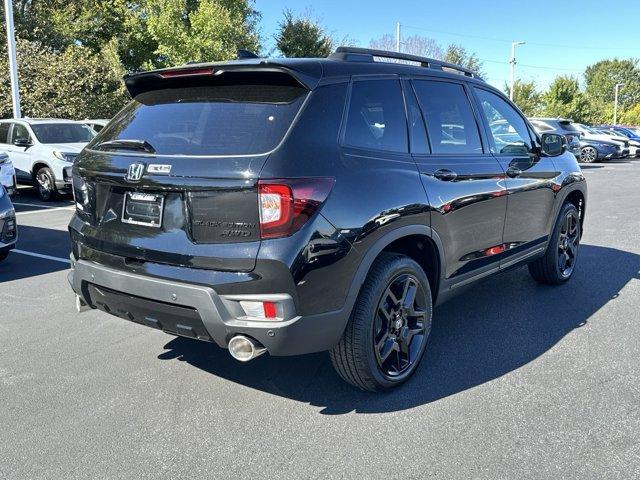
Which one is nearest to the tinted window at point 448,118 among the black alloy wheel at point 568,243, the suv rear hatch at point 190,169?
the suv rear hatch at point 190,169

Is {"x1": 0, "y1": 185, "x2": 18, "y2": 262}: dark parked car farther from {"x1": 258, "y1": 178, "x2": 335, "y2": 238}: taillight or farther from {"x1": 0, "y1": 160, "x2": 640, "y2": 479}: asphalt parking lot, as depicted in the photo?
{"x1": 258, "y1": 178, "x2": 335, "y2": 238}: taillight

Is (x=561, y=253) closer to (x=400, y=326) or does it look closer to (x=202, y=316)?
(x=400, y=326)

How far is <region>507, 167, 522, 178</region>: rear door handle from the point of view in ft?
14.3

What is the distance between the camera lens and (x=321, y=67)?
305 centimetres

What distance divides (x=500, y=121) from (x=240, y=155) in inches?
105

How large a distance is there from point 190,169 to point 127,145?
0.62 meters

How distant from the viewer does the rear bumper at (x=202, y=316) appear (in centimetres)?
272

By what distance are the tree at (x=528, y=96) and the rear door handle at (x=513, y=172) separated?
45.0 m

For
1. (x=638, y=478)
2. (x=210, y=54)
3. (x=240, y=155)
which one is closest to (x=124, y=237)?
(x=240, y=155)

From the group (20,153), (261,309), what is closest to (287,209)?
(261,309)

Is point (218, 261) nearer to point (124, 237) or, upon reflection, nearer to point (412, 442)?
point (124, 237)

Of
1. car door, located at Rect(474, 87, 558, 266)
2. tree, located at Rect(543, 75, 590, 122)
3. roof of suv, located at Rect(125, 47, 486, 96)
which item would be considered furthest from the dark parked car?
tree, located at Rect(543, 75, 590, 122)

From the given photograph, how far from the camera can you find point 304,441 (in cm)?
287

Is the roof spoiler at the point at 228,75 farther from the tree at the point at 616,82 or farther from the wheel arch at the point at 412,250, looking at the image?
the tree at the point at 616,82
